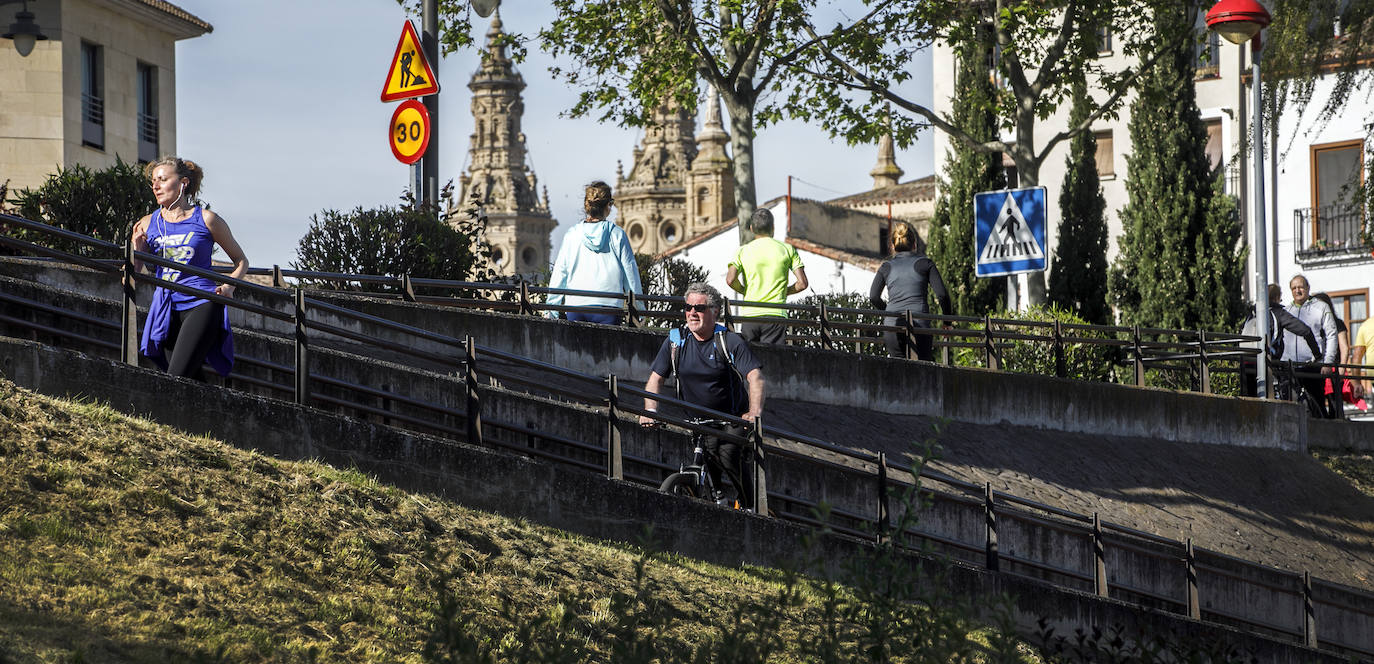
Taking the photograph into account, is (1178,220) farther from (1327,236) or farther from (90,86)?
(90,86)

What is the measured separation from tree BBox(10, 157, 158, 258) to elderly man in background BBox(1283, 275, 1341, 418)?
13148 mm

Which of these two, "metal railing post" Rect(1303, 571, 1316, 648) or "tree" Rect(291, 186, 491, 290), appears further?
"tree" Rect(291, 186, 491, 290)

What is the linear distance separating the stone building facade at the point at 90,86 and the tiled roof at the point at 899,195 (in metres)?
42.0

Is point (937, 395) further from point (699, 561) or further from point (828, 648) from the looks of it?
point (828, 648)

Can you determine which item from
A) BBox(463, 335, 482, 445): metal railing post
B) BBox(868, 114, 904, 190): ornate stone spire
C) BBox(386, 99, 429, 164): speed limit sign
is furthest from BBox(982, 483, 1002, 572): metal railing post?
BBox(868, 114, 904, 190): ornate stone spire

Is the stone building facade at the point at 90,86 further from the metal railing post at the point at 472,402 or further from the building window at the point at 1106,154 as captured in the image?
the metal railing post at the point at 472,402

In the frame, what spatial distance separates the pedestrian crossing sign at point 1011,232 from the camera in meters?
16.1

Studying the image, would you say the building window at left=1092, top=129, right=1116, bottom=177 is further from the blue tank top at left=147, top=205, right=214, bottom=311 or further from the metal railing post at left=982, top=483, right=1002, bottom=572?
the blue tank top at left=147, top=205, right=214, bottom=311

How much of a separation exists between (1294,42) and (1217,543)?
6.20 metres

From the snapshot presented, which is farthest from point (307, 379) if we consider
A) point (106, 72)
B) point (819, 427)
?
point (106, 72)

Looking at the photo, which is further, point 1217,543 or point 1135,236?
point 1135,236

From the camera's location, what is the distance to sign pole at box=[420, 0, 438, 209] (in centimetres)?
1683

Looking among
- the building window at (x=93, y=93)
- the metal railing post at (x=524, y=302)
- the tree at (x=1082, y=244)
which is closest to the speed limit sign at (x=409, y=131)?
the metal railing post at (x=524, y=302)

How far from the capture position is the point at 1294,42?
1964cm
